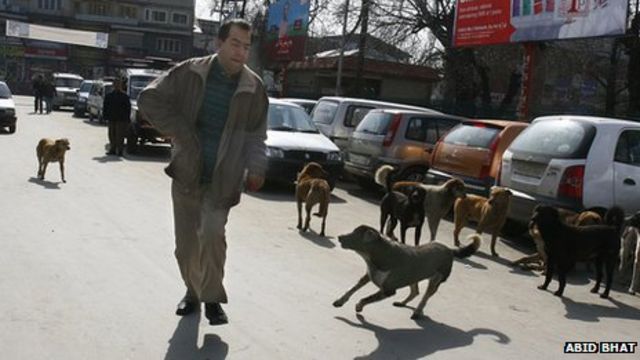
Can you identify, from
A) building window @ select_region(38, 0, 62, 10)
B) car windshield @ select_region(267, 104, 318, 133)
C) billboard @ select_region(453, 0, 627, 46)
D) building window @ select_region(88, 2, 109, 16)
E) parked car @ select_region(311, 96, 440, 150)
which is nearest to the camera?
car windshield @ select_region(267, 104, 318, 133)

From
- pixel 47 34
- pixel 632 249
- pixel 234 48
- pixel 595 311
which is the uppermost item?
pixel 47 34

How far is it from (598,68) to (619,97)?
239cm

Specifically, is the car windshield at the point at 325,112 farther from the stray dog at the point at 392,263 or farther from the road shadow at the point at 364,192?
the stray dog at the point at 392,263

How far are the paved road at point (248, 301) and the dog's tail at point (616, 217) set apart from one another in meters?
0.75

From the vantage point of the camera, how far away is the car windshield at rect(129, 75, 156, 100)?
62.0 ft

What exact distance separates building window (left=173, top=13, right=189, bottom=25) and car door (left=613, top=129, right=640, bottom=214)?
66.6 m

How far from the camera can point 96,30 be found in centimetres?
6769

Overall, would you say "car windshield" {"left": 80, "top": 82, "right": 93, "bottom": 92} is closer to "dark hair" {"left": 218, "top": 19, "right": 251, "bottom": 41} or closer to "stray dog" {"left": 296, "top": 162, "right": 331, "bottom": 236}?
"stray dog" {"left": 296, "top": 162, "right": 331, "bottom": 236}

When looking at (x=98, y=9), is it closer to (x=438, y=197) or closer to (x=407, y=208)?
(x=438, y=197)

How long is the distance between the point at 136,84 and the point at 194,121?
614 inches

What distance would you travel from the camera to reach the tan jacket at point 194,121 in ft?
14.5

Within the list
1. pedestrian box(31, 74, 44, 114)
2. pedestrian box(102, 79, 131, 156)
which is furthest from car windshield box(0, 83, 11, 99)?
pedestrian box(31, 74, 44, 114)

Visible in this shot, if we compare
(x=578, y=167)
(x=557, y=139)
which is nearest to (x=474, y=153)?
(x=557, y=139)

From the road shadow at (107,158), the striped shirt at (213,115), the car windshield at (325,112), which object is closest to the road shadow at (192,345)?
the striped shirt at (213,115)
